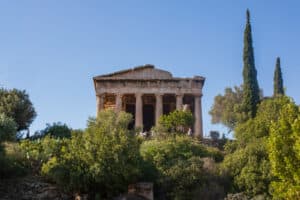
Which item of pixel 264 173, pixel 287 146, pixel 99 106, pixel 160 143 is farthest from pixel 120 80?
pixel 287 146

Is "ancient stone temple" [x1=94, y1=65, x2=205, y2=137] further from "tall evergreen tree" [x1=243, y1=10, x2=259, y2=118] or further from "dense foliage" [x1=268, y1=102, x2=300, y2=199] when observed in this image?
"dense foliage" [x1=268, y1=102, x2=300, y2=199]

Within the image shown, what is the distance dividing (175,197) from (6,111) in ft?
53.9

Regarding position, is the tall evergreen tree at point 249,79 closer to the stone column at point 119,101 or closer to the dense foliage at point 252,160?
the dense foliage at point 252,160

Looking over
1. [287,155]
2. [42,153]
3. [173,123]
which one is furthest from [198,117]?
[287,155]

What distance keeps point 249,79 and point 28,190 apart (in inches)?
872

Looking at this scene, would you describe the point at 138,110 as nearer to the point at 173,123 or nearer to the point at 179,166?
the point at 173,123

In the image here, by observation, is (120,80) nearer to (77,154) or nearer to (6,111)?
(6,111)

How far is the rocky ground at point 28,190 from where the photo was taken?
24894 mm

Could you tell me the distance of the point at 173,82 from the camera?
42.5 meters

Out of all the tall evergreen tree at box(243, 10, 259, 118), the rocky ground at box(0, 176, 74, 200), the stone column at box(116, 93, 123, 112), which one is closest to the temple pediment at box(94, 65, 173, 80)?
the stone column at box(116, 93, 123, 112)

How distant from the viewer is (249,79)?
137 ft

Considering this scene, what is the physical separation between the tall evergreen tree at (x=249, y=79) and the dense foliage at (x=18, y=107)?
635 inches

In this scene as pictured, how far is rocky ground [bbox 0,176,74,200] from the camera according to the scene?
81.7ft

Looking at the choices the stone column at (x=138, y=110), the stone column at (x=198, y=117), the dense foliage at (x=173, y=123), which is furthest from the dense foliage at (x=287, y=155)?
the stone column at (x=138, y=110)
